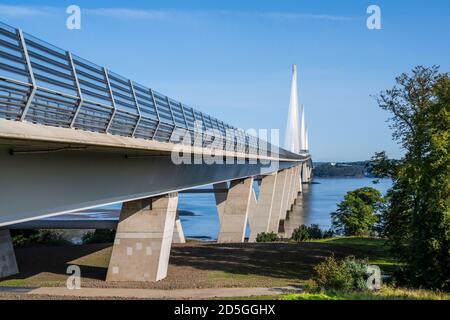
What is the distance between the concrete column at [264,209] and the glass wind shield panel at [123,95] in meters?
43.7

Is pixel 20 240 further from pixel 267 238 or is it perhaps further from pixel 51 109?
pixel 51 109

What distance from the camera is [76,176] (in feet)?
51.0

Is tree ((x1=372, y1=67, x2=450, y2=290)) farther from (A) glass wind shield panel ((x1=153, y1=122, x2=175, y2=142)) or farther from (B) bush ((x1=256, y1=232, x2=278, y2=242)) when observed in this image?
(B) bush ((x1=256, y1=232, x2=278, y2=242))

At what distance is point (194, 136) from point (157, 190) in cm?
353

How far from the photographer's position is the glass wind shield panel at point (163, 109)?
21734 millimetres

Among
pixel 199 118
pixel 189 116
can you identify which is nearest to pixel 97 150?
pixel 189 116

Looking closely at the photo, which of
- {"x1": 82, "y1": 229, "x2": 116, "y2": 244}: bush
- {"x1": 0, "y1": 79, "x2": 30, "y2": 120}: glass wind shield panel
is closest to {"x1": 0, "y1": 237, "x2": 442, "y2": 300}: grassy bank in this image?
{"x1": 0, "y1": 79, "x2": 30, "y2": 120}: glass wind shield panel

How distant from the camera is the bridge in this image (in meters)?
12.0

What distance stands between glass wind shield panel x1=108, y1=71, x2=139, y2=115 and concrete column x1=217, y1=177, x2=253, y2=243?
104 feet

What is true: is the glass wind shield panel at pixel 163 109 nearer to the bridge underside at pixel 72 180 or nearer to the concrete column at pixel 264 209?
the bridge underside at pixel 72 180

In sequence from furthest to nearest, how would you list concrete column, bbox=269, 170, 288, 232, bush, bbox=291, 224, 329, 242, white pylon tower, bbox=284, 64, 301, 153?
white pylon tower, bbox=284, 64, 301, 153
concrete column, bbox=269, 170, 288, 232
bush, bbox=291, 224, 329, 242

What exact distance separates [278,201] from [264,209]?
33.6 ft

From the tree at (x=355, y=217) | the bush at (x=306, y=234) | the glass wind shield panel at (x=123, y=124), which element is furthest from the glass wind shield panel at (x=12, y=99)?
the tree at (x=355, y=217)
